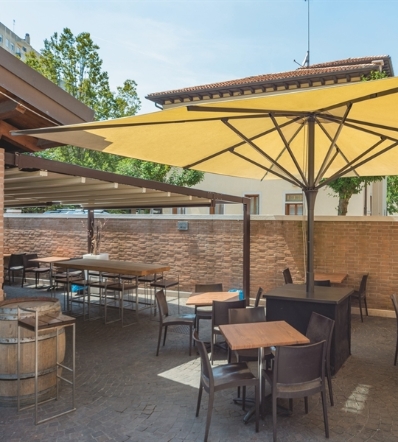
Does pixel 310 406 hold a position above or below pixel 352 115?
below

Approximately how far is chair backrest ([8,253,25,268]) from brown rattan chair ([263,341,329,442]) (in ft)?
34.8

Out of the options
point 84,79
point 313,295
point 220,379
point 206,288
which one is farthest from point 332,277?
point 84,79

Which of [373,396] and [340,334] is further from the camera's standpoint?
[340,334]

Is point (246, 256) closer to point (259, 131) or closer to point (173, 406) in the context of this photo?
point (259, 131)

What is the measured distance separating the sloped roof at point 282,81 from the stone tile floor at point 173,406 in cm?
1166

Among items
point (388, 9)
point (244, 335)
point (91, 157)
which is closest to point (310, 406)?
point (244, 335)

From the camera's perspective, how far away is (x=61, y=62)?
15.3m

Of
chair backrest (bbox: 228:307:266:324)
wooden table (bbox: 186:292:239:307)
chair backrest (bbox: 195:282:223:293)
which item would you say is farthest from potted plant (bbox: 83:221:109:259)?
chair backrest (bbox: 228:307:266:324)

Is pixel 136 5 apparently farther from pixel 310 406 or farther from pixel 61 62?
pixel 310 406

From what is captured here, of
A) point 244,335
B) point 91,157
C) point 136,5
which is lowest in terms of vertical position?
point 244,335

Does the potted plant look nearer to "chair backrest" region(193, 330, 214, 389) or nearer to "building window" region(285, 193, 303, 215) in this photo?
"building window" region(285, 193, 303, 215)

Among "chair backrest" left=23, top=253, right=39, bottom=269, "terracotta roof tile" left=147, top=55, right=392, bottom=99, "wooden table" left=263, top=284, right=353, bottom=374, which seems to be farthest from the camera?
"terracotta roof tile" left=147, top=55, right=392, bottom=99

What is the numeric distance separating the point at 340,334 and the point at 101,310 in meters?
5.59

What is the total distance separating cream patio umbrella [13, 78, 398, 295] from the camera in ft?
10.4
